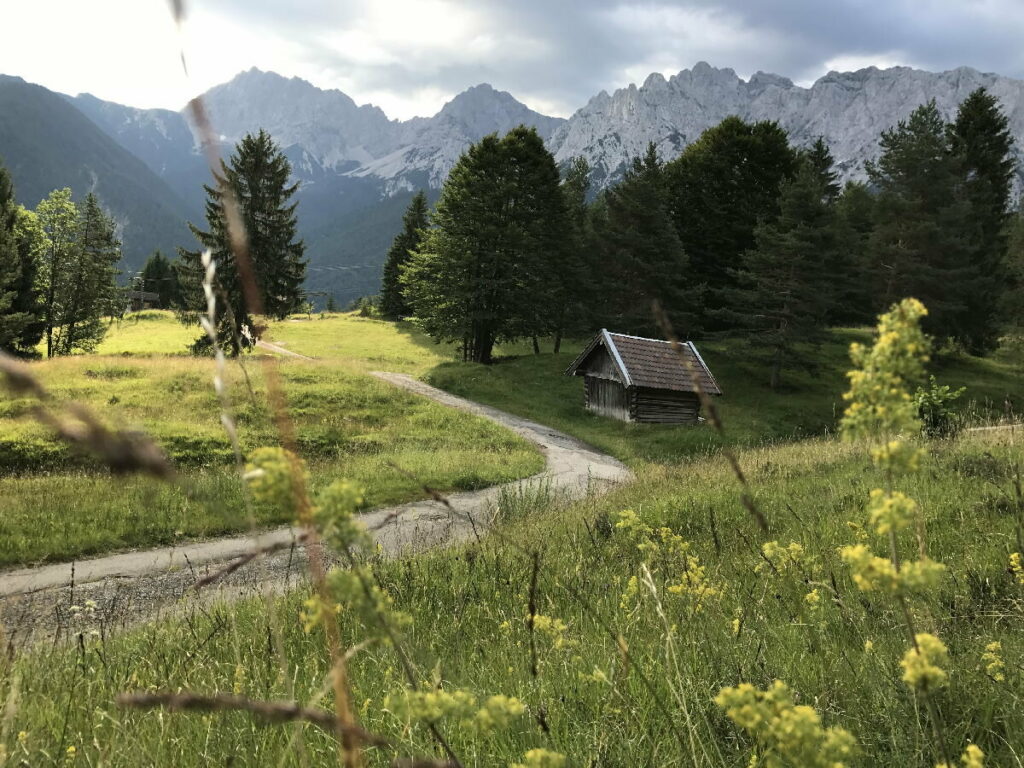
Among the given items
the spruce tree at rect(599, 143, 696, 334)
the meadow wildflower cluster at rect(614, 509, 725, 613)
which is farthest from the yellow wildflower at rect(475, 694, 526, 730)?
the spruce tree at rect(599, 143, 696, 334)

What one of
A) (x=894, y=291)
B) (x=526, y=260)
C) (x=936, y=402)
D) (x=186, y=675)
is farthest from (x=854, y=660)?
(x=894, y=291)

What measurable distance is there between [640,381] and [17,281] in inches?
1470

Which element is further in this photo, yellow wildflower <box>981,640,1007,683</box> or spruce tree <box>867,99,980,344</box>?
spruce tree <box>867,99,980,344</box>

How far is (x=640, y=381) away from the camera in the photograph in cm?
2923

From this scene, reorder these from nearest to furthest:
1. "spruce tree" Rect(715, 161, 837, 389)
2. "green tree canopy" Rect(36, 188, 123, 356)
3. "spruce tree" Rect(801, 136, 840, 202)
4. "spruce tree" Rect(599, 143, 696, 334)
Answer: "spruce tree" Rect(715, 161, 837, 389) → "green tree canopy" Rect(36, 188, 123, 356) → "spruce tree" Rect(599, 143, 696, 334) → "spruce tree" Rect(801, 136, 840, 202)

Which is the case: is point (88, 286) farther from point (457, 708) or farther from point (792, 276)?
point (457, 708)

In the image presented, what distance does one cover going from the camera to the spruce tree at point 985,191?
1740 inches

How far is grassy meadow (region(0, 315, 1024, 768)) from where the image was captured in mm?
2299

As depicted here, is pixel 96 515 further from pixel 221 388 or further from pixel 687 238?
pixel 687 238

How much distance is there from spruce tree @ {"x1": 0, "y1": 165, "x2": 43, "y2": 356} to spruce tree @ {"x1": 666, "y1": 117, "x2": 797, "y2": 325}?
42.9m

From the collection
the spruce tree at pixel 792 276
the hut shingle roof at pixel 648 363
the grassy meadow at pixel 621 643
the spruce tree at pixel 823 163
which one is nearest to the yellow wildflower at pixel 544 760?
the grassy meadow at pixel 621 643

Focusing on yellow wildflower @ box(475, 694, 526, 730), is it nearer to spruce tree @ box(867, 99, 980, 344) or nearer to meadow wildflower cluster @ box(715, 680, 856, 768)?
meadow wildflower cluster @ box(715, 680, 856, 768)

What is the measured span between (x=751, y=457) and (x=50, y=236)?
1755 inches

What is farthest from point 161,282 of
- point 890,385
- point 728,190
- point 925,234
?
point 890,385
